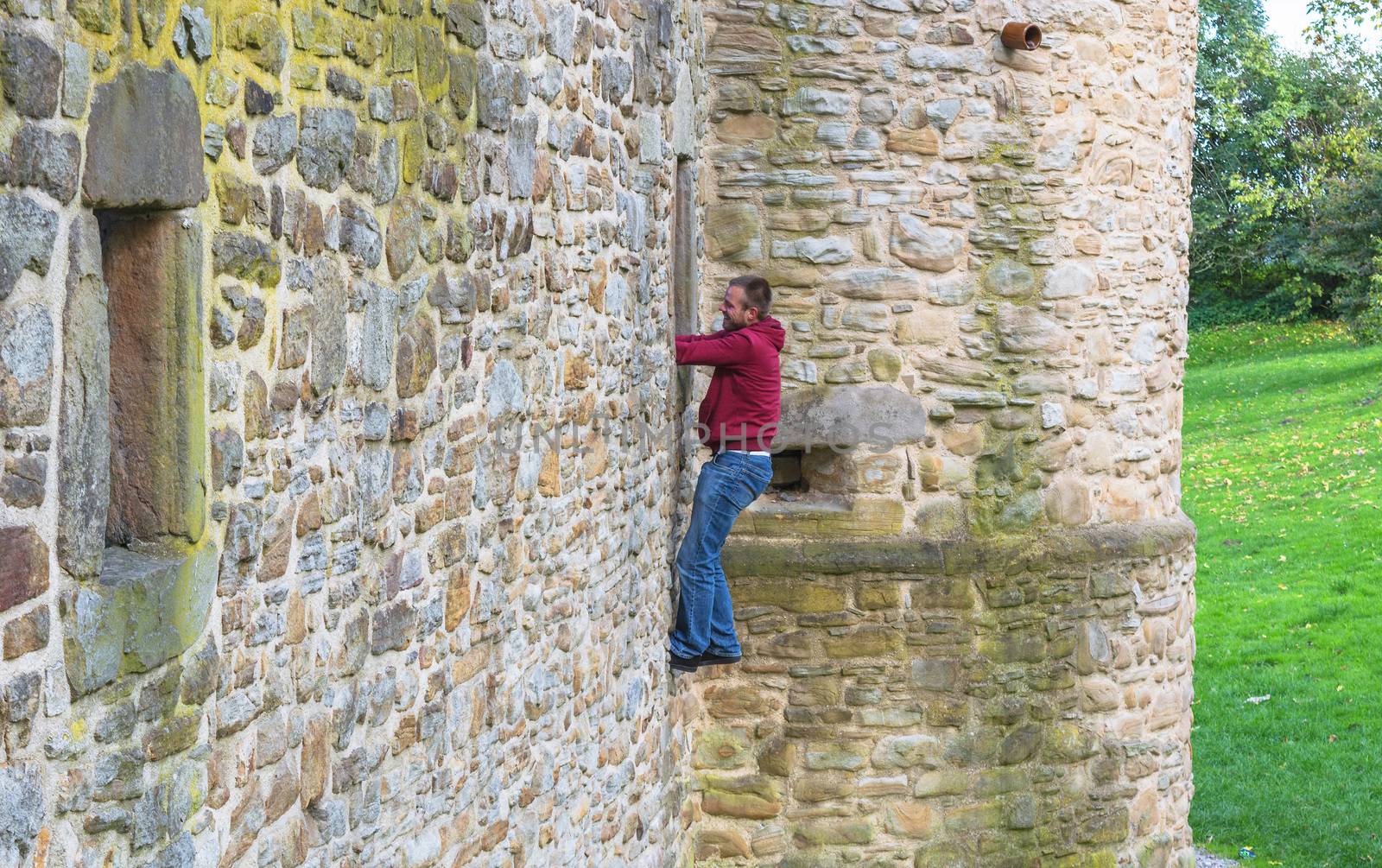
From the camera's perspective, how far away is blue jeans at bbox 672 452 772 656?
6621 millimetres

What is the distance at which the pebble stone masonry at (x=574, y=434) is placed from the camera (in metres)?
2.67

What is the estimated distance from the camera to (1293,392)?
79.3 feet

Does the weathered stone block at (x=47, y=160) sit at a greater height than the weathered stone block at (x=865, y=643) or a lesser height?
greater

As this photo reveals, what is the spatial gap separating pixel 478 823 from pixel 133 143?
2.41 meters

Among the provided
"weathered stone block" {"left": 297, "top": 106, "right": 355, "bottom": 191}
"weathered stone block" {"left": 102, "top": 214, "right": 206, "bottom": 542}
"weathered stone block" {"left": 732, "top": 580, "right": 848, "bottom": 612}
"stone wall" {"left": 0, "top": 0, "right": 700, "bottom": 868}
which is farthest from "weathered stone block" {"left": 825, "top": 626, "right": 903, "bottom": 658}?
"weathered stone block" {"left": 102, "top": 214, "right": 206, "bottom": 542}

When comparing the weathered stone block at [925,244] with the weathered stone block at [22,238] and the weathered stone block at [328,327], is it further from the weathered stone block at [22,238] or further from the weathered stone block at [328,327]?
the weathered stone block at [22,238]

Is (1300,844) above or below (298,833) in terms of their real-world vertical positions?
below

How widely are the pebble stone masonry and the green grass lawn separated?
6.75 feet

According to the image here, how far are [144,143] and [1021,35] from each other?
18.0 feet

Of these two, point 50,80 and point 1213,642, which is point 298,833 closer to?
point 50,80

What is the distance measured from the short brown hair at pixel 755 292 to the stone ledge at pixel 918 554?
1283 millimetres

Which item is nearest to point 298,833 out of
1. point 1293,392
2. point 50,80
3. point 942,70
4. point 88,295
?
point 88,295

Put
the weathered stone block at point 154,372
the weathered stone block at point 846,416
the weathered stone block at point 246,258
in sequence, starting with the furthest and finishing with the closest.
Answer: the weathered stone block at point 846,416 < the weathered stone block at point 246,258 < the weathered stone block at point 154,372

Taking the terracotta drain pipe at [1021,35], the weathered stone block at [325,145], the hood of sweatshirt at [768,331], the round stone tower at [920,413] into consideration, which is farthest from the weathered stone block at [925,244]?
the weathered stone block at [325,145]
